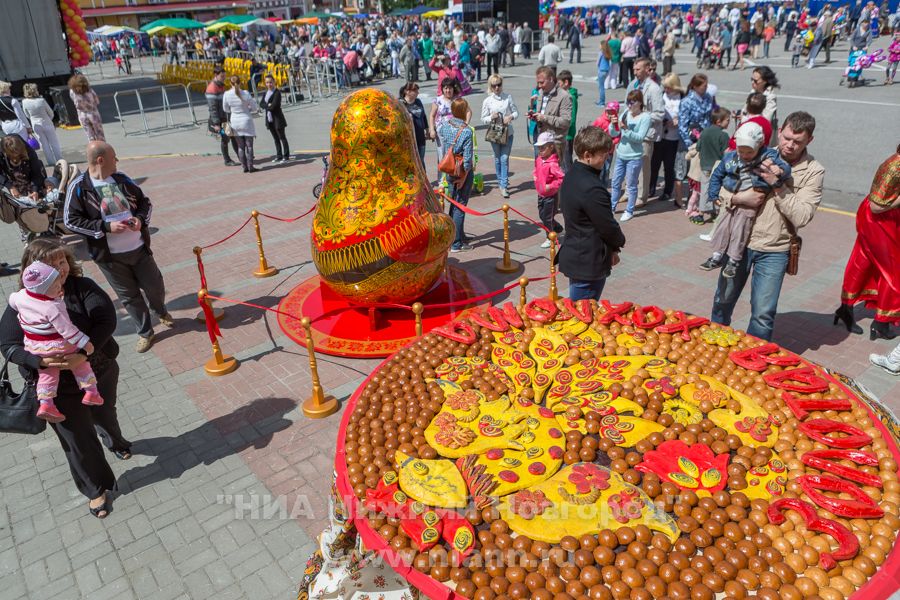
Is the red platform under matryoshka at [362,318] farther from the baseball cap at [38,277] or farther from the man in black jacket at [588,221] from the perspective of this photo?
the baseball cap at [38,277]

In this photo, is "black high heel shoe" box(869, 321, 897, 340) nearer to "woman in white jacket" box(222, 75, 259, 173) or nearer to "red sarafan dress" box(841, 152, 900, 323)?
"red sarafan dress" box(841, 152, 900, 323)

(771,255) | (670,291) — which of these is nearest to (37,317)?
(771,255)

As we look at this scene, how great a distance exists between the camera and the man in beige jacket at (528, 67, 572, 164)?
9.30 m

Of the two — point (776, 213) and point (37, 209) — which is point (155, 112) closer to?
point (37, 209)

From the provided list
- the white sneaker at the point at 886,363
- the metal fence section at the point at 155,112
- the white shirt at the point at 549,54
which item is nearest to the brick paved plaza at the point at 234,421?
the white sneaker at the point at 886,363

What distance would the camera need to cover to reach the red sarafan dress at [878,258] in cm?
568

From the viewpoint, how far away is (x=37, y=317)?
4.01 metres

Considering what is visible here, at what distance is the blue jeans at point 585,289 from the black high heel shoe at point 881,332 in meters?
3.14

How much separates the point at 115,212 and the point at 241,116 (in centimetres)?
783

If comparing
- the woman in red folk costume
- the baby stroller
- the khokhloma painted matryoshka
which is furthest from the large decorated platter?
the baby stroller

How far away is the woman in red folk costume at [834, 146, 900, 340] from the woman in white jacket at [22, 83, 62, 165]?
48.2ft

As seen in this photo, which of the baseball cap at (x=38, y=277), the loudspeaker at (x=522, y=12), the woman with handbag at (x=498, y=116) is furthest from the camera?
the loudspeaker at (x=522, y=12)

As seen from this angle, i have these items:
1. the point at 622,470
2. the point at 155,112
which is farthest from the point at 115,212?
the point at 155,112

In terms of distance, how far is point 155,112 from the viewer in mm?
23734
